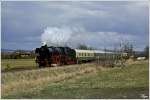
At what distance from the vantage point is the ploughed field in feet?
34.9

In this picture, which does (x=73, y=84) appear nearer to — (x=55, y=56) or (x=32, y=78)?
(x=32, y=78)

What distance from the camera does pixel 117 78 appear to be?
13469mm

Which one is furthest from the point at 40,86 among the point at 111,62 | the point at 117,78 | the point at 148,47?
the point at 111,62

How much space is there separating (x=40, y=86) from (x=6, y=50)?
1.73 meters

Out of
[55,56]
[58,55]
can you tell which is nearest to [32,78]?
[55,56]

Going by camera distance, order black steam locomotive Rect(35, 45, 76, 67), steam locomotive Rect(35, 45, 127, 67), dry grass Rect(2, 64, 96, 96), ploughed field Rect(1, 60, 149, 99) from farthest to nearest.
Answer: black steam locomotive Rect(35, 45, 76, 67) → steam locomotive Rect(35, 45, 127, 67) → dry grass Rect(2, 64, 96, 96) → ploughed field Rect(1, 60, 149, 99)

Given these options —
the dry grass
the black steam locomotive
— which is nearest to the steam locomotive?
the black steam locomotive

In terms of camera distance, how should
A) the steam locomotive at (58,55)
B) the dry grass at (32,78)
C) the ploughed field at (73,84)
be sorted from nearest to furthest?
the ploughed field at (73,84) < the dry grass at (32,78) < the steam locomotive at (58,55)

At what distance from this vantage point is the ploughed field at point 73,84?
10633 mm

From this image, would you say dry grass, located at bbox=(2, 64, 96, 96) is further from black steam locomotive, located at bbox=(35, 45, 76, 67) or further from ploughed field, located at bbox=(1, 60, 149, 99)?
black steam locomotive, located at bbox=(35, 45, 76, 67)

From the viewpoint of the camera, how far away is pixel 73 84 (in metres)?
12.8

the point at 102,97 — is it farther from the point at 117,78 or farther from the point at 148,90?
the point at 117,78

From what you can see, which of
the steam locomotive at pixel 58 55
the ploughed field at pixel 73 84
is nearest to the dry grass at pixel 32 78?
the ploughed field at pixel 73 84

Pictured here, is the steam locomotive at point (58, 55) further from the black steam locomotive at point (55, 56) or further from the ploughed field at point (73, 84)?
the ploughed field at point (73, 84)
